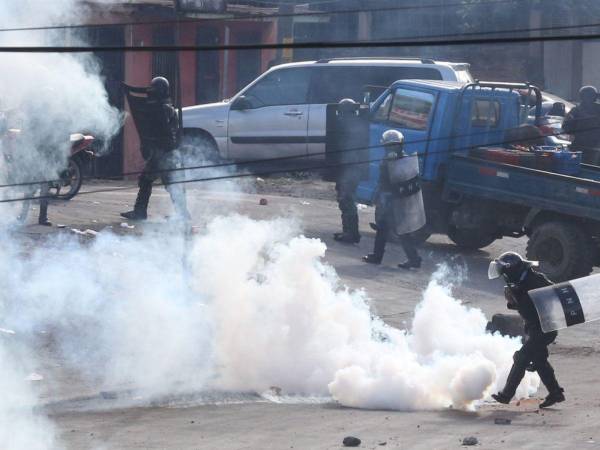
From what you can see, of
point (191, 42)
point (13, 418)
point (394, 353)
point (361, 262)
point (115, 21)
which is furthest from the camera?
point (191, 42)

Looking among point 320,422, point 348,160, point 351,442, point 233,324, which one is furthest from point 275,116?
point 351,442

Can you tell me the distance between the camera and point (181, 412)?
358 inches

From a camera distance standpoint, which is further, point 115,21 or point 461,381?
point 115,21

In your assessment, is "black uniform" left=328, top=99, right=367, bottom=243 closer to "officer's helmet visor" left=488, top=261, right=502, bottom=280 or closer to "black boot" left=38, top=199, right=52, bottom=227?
"black boot" left=38, top=199, right=52, bottom=227

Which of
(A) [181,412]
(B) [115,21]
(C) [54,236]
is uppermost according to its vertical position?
(B) [115,21]

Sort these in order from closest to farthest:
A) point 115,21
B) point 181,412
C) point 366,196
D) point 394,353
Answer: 1. point 181,412
2. point 394,353
3. point 366,196
4. point 115,21

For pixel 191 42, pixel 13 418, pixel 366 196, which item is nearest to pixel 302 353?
pixel 13 418

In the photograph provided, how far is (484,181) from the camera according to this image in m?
14.2

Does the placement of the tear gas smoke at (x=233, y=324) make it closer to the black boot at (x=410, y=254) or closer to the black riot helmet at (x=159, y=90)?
the black boot at (x=410, y=254)

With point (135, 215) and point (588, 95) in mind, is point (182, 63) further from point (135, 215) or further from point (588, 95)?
point (588, 95)

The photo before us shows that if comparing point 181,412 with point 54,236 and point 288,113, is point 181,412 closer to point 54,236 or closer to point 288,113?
point 54,236

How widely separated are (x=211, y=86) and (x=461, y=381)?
47.3 feet

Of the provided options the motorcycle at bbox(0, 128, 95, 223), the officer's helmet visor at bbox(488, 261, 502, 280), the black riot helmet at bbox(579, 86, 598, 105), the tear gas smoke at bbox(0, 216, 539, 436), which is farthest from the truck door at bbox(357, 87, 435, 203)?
the officer's helmet visor at bbox(488, 261, 502, 280)

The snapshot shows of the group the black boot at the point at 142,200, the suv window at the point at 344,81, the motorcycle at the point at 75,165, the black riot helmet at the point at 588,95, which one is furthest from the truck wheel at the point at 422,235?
the motorcycle at the point at 75,165
